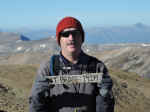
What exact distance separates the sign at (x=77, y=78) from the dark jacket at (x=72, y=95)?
3.1 inches

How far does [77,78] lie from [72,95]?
0.31 meters

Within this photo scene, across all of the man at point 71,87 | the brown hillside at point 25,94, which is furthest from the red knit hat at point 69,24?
the brown hillside at point 25,94

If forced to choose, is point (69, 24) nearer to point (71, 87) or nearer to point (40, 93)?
point (71, 87)

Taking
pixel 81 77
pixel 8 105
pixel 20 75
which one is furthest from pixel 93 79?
pixel 20 75

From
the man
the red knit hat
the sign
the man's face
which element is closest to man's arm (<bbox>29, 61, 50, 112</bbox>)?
the man

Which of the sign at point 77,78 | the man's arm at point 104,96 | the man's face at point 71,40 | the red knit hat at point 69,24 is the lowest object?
the man's arm at point 104,96

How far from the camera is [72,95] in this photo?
18.2 feet

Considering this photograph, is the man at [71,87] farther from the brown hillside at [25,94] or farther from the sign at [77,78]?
the brown hillside at [25,94]

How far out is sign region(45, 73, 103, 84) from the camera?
546 centimetres

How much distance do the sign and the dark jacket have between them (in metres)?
0.08

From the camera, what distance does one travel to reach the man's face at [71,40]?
5.62 m

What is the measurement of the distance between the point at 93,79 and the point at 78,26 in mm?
951

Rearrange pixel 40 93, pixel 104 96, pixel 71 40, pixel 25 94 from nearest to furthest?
1. pixel 40 93
2. pixel 104 96
3. pixel 71 40
4. pixel 25 94

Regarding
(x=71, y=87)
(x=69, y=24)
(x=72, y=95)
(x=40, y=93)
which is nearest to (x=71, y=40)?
(x=69, y=24)
